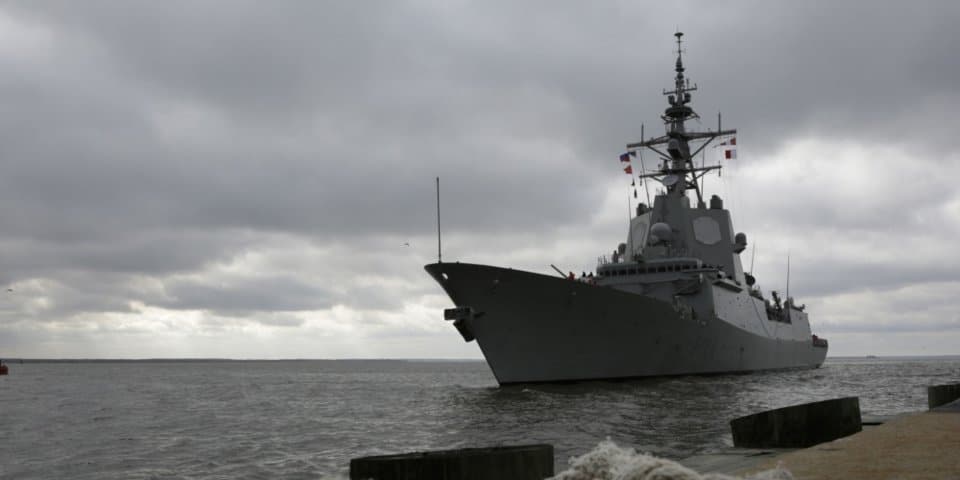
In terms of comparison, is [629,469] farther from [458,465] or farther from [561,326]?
[561,326]

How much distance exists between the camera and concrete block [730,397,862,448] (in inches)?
327

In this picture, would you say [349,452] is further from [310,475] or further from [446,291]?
[446,291]

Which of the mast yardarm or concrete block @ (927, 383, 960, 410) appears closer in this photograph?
concrete block @ (927, 383, 960, 410)

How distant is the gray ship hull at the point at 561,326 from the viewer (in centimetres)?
2334

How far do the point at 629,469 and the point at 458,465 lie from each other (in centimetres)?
182

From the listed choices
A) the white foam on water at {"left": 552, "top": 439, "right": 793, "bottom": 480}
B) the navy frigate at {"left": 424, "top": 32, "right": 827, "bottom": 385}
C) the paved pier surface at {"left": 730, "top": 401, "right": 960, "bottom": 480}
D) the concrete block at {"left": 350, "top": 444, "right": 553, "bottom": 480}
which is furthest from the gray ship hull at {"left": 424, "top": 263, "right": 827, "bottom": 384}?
the white foam on water at {"left": 552, "top": 439, "right": 793, "bottom": 480}

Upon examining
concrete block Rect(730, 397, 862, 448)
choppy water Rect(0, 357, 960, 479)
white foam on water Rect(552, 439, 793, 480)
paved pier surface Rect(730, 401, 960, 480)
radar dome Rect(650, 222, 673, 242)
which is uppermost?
radar dome Rect(650, 222, 673, 242)

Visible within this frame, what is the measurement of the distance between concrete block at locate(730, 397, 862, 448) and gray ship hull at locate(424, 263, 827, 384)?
560 inches

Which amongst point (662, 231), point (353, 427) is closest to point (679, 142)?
point (662, 231)

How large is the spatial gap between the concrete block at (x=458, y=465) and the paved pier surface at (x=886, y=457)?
1448 millimetres

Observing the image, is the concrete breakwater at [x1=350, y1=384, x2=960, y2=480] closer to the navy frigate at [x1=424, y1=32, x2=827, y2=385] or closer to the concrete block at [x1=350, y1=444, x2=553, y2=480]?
the concrete block at [x1=350, y1=444, x2=553, y2=480]

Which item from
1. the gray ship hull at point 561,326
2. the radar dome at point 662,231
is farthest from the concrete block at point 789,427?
the radar dome at point 662,231

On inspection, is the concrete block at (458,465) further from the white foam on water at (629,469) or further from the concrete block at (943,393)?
the concrete block at (943,393)

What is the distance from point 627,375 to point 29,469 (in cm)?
1774
